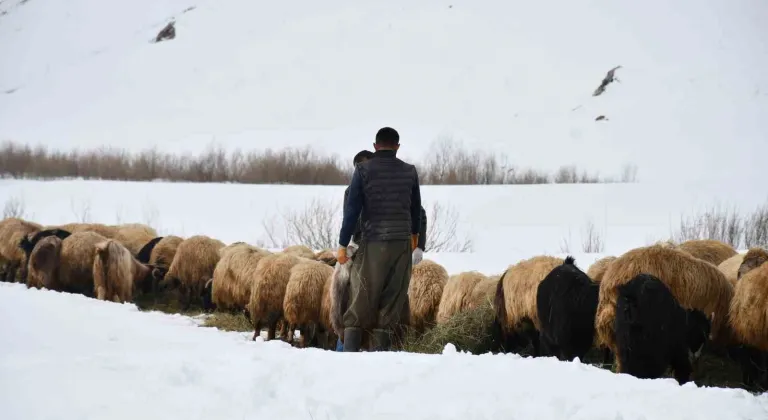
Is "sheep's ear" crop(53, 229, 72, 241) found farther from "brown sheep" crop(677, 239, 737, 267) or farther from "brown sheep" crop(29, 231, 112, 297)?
"brown sheep" crop(677, 239, 737, 267)

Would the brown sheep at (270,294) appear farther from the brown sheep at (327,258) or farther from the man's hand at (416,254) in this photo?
the man's hand at (416,254)

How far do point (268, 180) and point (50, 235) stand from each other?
70.3ft

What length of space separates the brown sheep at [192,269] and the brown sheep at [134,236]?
3.00m

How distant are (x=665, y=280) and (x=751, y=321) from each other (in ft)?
3.03

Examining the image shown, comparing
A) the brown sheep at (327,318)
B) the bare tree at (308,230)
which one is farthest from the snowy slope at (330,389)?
the bare tree at (308,230)

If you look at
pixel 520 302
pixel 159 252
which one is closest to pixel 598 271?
pixel 520 302

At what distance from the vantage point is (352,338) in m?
7.66

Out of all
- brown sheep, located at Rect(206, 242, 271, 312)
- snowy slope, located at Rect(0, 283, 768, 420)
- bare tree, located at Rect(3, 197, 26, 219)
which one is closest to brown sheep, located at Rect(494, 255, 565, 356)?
snowy slope, located at Rect(0, 283, 768, 420)

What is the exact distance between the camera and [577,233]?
2583cm

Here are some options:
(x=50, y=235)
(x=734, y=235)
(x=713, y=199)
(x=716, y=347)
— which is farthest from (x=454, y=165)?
(x=716, y=347)

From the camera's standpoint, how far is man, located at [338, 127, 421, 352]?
754 centimetres

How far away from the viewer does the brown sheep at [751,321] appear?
7.61 m

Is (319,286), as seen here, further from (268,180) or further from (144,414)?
(268,180)

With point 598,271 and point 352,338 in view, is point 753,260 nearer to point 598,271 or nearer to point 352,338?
point 598,271
